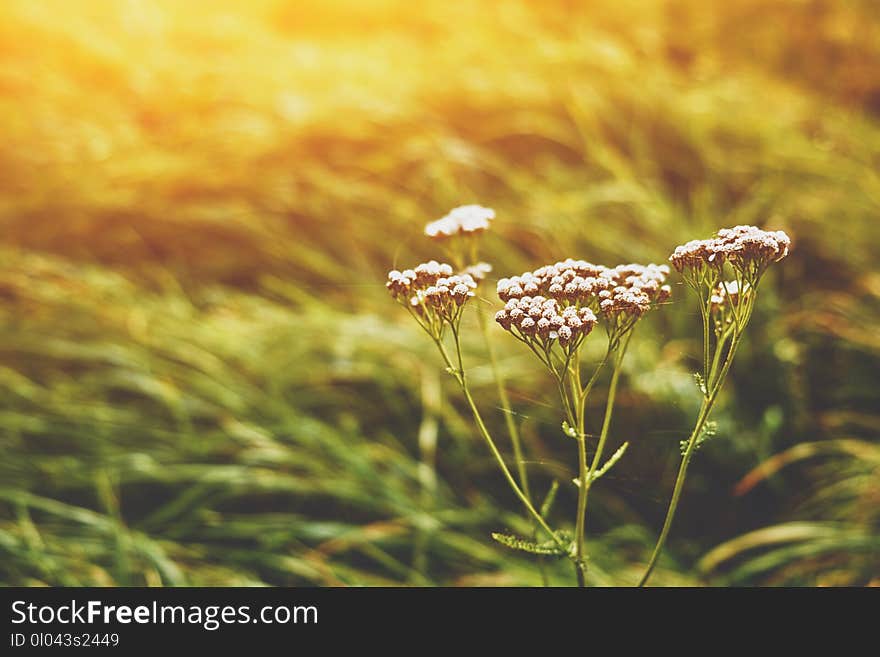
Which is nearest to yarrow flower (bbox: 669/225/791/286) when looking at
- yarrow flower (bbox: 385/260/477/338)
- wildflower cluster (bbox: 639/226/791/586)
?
wildflower cluster (bbox: 639/226/791/586)

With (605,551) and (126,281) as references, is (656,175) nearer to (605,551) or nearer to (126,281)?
(605,551)

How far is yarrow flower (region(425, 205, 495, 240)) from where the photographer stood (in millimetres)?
752

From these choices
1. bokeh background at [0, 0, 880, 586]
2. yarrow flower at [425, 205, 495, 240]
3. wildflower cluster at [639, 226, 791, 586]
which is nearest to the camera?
wildflower cluster at [639, 226, 791, 586]

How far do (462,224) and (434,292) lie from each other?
0.45 ft

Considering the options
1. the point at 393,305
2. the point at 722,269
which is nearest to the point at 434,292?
the point at 722,269

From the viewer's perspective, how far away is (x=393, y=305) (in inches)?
71.8

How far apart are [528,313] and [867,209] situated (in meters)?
1.31

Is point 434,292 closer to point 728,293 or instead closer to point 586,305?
point 586,305

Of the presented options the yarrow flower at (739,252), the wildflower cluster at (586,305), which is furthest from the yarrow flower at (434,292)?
Result: the yarrow flower at (739,252)

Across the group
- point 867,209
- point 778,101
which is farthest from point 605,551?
point 778,101

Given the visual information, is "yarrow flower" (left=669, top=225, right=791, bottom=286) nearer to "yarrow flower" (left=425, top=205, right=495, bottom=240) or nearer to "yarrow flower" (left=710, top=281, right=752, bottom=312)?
"yarrow flower" (left=710, top=281, right=752, bottom=312)

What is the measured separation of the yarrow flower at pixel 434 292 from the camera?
0.66 meters

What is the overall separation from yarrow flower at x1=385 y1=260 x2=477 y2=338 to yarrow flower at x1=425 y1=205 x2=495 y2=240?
0.23 ft

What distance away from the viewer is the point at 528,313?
2.13 feet
